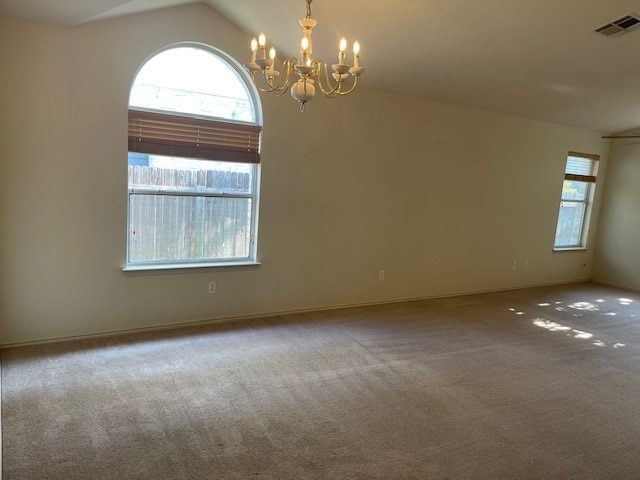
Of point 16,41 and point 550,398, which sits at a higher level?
point 16,41

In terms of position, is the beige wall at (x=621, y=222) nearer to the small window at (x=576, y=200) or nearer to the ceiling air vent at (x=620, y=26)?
the small window at (x=576, y=200)

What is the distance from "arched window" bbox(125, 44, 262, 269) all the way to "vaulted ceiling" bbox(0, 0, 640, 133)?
51cm

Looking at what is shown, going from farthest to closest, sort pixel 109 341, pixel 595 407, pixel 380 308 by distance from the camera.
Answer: pixel 380 308 → pixel 109 341 → pixel 595 407

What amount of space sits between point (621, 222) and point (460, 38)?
5131mm

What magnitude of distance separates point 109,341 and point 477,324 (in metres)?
3.57

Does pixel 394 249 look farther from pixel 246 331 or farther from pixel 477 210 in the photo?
pixel 246 331

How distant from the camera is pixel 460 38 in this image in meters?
3.58

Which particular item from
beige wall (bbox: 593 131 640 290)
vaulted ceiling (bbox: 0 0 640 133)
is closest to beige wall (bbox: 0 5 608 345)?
vaulted ceiling (bbox: 0 0 640 133)

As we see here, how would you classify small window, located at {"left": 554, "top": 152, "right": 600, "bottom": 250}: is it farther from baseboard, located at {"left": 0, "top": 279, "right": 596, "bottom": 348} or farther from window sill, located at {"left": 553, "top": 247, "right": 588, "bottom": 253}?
baseboard, located at {"left": 0, "top": 279, "right": 596, "bottom": 348}

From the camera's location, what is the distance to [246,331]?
4.00 meters

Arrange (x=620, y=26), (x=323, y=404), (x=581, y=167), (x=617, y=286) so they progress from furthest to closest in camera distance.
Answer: (x=617, y=286) → (x=581, y=167) → (x=620, y=26) → (x=323, y=404)

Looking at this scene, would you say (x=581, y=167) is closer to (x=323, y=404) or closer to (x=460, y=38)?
(x=460, y=38)

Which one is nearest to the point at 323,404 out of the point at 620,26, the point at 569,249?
the point at 620,26

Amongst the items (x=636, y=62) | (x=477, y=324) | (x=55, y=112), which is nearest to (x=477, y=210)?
(x=477, y=324)
